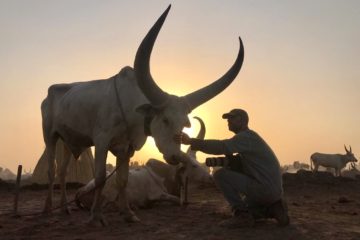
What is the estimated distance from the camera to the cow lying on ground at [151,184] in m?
7.48

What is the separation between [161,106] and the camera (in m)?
5.25

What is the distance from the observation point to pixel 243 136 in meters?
4.84

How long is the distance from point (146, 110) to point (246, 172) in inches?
58.2

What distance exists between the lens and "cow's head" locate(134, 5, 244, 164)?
16.5ft

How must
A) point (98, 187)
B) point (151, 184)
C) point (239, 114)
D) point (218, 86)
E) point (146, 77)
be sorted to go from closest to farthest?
point (239, 114) < point (146, 77) < point (98, 187) < point (218, 86) < point (151, 184)

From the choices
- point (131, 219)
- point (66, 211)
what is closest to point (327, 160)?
point (66, 211)

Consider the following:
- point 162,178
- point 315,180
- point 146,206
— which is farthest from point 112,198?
point 315,180

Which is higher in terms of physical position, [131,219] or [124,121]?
[124,121]

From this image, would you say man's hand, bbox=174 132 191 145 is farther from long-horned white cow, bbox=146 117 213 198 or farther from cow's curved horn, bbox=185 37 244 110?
long-horned white cow, bbox=146 117 213 198

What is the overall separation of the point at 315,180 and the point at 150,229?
39.8ft

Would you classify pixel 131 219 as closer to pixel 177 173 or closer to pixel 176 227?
pixel 176 227

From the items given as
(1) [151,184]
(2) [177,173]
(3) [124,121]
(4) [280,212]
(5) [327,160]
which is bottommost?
(4) [280,212]

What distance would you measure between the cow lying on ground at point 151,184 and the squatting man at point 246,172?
56.2 inches

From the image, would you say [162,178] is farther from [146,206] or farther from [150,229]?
[150,229]
